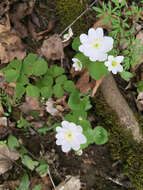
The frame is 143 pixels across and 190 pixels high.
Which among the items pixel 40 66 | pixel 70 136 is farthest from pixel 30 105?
pixel 70 136

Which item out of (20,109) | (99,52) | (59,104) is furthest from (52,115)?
(99,52)

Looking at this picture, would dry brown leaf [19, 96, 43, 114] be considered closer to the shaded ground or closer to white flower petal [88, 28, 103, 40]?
the shaded ground

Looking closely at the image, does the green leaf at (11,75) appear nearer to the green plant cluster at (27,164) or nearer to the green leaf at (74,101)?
the green leaf at (74,101)

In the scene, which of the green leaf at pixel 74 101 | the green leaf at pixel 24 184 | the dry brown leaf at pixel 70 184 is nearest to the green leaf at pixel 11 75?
the green leaf at pixel 74 101

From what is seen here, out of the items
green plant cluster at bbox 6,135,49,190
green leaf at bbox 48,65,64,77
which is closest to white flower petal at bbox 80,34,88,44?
green leaf at bbox 48,65,64,77

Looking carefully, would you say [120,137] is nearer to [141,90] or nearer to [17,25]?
[141,90]
